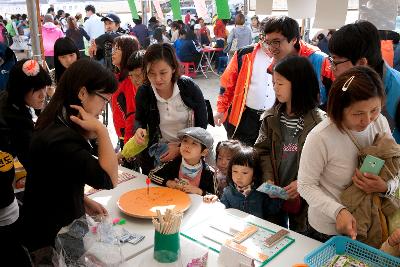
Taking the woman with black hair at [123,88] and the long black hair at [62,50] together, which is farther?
the long black hair at [62,50]

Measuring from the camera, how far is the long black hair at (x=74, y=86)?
1.34 m

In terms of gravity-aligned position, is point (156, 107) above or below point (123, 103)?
above

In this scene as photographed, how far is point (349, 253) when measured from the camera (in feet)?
4.30

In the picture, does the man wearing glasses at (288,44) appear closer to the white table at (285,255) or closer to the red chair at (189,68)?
the white table at (285,255)

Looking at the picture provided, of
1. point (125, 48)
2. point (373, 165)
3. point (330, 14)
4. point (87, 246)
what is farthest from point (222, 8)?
point (87, 246)

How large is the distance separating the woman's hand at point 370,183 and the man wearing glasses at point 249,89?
138cm

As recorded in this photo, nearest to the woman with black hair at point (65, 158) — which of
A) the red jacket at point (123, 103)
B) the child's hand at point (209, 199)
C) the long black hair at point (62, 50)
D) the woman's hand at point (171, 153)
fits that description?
the child's hand at point (209, 199)

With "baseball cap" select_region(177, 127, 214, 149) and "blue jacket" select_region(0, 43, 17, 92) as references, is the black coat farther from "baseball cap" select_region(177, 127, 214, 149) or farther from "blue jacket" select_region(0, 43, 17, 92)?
"blue jacket" select_region(0, 43, 17, 92)

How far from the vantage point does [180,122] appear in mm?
2240

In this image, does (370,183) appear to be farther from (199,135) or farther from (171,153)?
(171,153)

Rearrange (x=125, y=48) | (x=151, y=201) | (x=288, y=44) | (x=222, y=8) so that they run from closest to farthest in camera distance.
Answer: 1. (x=151, y=201)
2. (x=288, y=44)
3. (x=222, y=8)
4. (x=125, y=48)

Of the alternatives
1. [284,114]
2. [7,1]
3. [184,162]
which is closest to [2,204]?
Result: [184,162]

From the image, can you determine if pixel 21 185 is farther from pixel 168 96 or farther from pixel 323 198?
pixel 323 198

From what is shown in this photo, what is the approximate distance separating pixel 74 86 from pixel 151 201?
2.06ft
